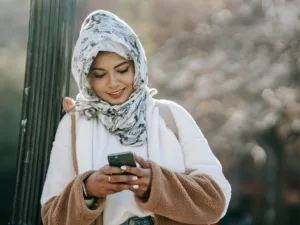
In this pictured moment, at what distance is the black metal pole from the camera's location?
3035 millimetres

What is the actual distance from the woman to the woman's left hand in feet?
0.34

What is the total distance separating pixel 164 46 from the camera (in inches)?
529

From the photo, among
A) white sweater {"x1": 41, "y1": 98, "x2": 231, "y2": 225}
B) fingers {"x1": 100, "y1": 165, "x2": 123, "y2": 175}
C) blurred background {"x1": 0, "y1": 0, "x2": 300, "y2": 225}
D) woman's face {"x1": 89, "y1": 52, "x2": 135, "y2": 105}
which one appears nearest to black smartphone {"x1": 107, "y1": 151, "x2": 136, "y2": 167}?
fingers {"x1": 100, "y1": 165, "x2": 123, "y2": 175}

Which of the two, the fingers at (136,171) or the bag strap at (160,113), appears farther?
the bag strap at (160,113)

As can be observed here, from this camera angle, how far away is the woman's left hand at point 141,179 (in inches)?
102

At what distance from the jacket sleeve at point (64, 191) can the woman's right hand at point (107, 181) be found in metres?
0.06

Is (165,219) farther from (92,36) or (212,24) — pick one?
(212,24)

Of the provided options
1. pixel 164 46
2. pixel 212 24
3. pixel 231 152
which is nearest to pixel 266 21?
pixel 212 24

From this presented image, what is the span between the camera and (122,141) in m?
2.93

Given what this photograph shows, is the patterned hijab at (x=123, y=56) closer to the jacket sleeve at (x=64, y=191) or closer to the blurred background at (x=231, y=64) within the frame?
the jacket sleeve at (x=64, y=191)

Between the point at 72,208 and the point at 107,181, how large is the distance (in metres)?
0.23

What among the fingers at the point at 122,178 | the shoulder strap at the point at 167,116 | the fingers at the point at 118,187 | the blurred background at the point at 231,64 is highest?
the blurred background at the point at 231,64

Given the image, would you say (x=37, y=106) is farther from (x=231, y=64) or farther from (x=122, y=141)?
(x=231, y=64)

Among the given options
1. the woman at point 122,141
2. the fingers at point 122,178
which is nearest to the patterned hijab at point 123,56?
the woman at point 122,141
